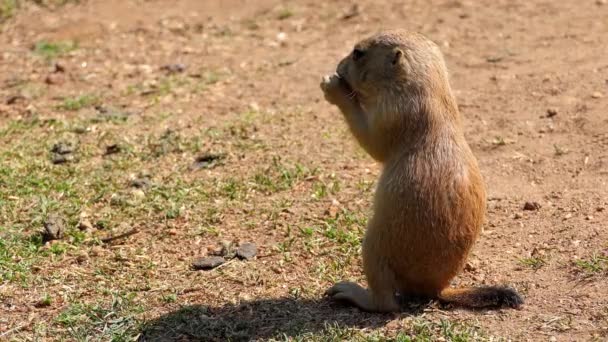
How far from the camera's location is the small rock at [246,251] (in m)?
Answer: 5.66

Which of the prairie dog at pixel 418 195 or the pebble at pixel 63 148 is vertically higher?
the prairie dog at pixel 418 195

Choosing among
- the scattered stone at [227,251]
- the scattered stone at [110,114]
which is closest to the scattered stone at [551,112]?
the scattered stone at [227,251]

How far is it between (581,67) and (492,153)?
1523 millimetres

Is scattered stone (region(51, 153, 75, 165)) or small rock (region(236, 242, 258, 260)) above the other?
scattered stone (region(51, 153, 75, 165))

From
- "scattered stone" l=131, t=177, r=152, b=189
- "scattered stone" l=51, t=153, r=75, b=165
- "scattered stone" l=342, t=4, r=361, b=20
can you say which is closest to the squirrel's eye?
"scattered stone" l=131, t=177, r=152, b=189

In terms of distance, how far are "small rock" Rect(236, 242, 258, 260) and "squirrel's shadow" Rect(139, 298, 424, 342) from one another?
0.57 m

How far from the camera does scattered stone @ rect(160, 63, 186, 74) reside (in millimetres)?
8914

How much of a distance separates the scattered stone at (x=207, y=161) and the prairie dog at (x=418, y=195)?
2.03 m

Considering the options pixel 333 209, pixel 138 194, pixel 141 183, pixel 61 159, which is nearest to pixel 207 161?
pixel 141 183

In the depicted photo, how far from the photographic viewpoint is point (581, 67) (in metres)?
7.85

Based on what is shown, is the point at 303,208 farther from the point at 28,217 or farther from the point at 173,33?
the point at 173,33

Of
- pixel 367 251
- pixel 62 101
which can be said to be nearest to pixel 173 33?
pixel 62 101

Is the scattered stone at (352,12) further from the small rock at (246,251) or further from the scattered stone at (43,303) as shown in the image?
the scattered stone at (43,303)

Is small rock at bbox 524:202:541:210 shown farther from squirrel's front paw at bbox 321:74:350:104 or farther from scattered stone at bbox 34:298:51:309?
scattered stone at bbox 34:298:51:309
